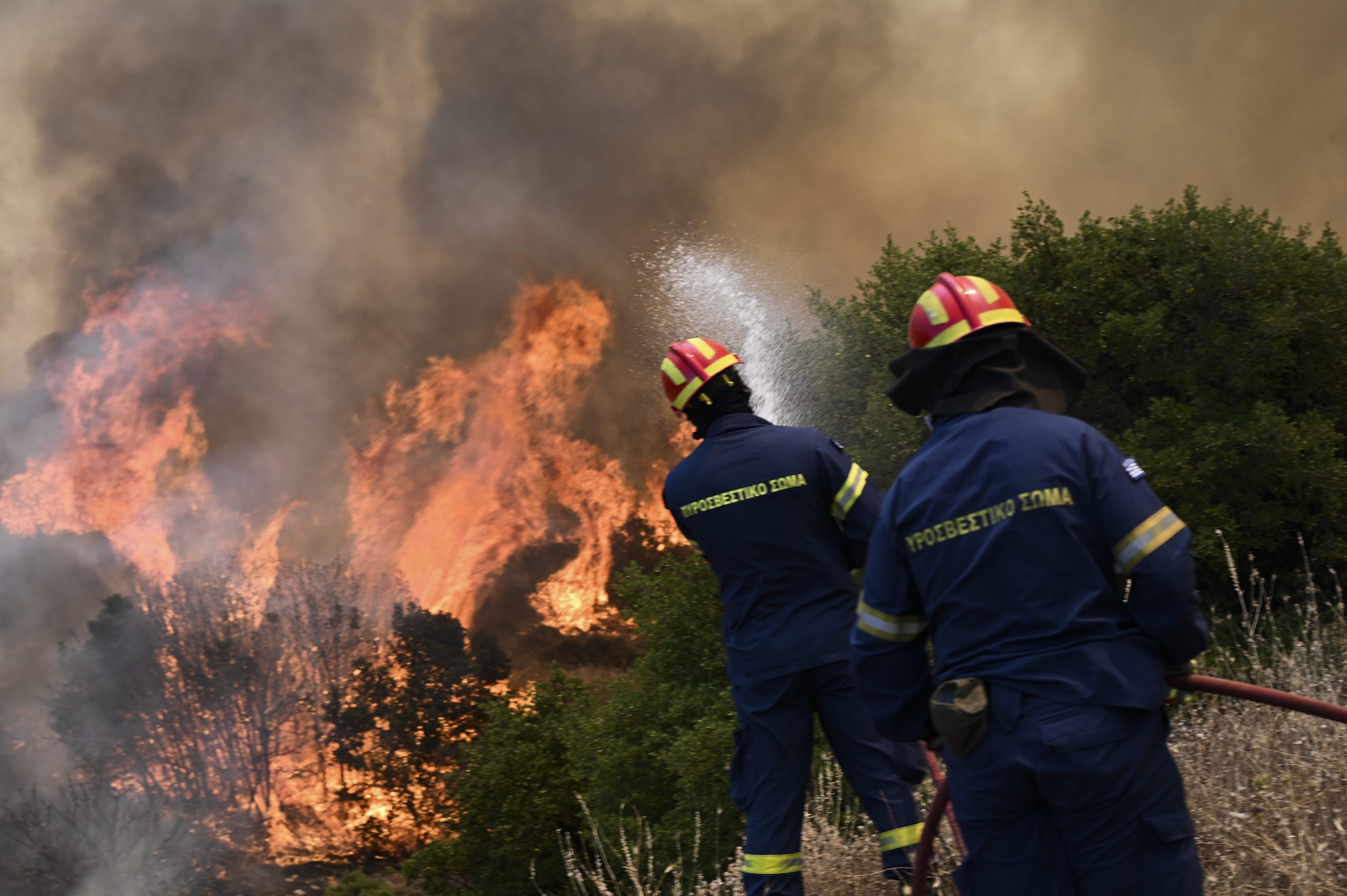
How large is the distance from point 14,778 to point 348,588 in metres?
5.72

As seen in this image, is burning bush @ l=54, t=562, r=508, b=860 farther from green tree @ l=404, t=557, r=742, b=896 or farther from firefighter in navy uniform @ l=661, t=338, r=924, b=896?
firefighter in navy uniform @ l=661, t=338, r=924, b=896

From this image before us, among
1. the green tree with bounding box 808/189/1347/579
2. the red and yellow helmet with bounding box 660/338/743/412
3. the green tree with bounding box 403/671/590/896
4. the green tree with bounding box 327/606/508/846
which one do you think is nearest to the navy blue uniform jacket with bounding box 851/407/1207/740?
the red and yellow helmet with bounding box 660/338/743/412

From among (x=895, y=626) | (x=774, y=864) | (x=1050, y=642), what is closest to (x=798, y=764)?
(x=774, y=864)

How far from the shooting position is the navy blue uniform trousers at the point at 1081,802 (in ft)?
6.61

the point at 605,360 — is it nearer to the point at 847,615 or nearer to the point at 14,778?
the point at 14,778

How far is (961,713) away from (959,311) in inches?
36.7

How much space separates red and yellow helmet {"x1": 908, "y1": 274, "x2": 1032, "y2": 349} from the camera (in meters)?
2.34

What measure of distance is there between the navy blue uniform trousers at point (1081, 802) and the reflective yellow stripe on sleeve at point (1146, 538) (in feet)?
1.04

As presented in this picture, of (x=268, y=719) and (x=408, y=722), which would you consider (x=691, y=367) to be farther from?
(x=268, y=719)

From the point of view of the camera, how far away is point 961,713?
2.10 metres

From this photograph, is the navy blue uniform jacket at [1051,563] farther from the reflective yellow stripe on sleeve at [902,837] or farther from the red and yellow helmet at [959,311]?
the reflective yellow stripe on sleeve at [902,837]

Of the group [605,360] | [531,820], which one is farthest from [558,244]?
[531,820]

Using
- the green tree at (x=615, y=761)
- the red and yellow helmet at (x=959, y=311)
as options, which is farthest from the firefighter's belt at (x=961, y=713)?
the green tree at (x=615, y=761)

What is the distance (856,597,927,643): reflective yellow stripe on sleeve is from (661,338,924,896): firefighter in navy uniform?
3.27ft
